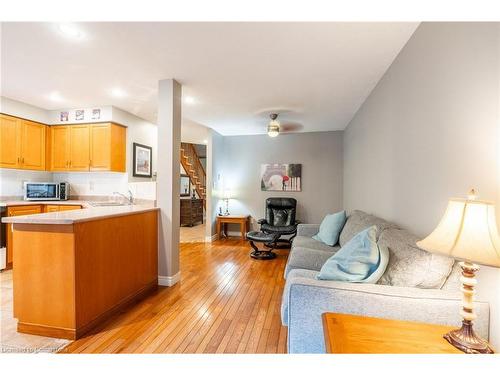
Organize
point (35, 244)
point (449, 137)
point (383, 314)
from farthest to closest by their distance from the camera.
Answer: point (35, 244) < point (449, 137) < point (383, 314)

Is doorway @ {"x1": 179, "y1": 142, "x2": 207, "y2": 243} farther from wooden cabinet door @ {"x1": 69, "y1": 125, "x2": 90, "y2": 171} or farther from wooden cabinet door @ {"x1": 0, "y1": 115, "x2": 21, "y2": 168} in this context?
wooden cabinet door @ {"x1": 0, "y1": 115, "x2": 21, "y2": 168}

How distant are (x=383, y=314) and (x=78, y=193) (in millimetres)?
4873

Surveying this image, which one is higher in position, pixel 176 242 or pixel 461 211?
pixel 461 211

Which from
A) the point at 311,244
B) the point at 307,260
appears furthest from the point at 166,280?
the point at 311,244

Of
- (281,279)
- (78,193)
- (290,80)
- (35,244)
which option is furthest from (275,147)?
(35,244)

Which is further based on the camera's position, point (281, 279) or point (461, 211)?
point (281, 279)

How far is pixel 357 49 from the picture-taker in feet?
7.00

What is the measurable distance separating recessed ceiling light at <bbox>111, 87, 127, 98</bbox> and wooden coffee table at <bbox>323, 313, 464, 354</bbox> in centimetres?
345

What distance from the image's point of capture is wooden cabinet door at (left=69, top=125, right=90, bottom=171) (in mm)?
3986

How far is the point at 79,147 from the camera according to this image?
4.01 meters

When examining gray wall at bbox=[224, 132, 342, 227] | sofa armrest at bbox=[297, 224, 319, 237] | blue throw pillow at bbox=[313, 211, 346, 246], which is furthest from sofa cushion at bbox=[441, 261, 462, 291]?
gray wall at bbox=[224, 132, 342, 227]

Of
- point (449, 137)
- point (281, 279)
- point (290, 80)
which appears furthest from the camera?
point (281, 279)
